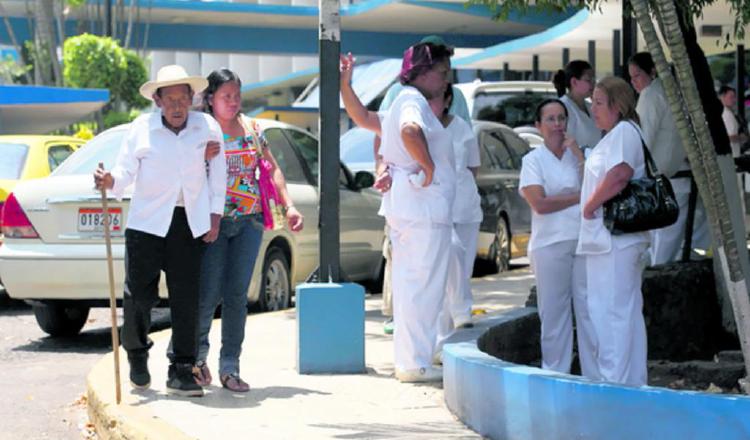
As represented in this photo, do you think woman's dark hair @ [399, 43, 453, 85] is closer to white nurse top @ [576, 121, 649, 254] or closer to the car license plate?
white nurse top @ [576, 121, 649, 254]

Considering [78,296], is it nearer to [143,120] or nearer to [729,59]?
[143,120]

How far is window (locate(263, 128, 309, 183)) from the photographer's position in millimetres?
12547

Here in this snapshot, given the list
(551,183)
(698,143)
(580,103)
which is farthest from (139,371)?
(580,103)

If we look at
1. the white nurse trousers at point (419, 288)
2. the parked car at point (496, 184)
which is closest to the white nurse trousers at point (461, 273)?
the white nurse trousers at point (419, 288)

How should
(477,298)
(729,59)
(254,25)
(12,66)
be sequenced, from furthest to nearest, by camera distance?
(12,66), (254,25), (729,59), (477,298)

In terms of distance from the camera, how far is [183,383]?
8164 millimetres

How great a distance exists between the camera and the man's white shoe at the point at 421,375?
8523mm

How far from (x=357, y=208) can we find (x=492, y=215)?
2363 millimetres

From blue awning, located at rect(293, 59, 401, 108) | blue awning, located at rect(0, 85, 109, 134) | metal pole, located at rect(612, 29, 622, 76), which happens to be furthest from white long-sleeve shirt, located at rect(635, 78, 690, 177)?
blue awning, located at rect(293, 59, 401, 108)

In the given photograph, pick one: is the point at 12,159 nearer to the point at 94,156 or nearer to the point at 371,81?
the point at 94,156

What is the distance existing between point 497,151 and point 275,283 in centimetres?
425

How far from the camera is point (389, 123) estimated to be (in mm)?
8664

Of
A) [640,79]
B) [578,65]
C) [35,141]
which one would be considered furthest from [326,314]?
[35,141]

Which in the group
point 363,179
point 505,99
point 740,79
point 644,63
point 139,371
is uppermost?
point 740,79
